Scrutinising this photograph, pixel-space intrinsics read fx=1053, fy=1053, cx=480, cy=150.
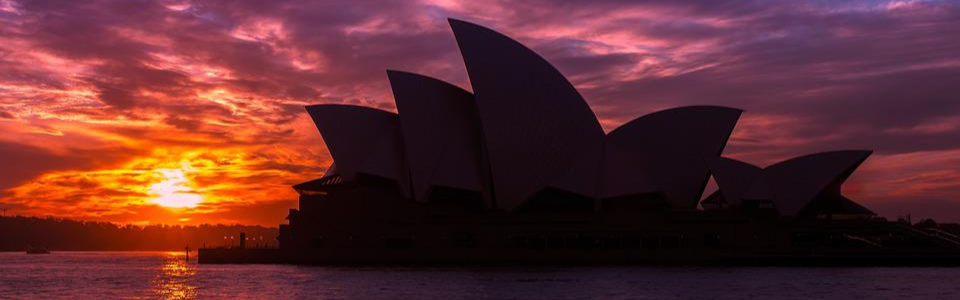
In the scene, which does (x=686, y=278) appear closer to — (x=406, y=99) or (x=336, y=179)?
(x=406, y=99)

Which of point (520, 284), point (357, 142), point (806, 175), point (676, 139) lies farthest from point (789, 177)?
point (357, 142)

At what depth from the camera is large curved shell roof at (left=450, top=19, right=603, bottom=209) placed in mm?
74500

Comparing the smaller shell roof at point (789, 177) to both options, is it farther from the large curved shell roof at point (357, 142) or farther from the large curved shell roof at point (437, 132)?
the large curved shell roof at point (357, 142)

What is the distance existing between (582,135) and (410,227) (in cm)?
1611

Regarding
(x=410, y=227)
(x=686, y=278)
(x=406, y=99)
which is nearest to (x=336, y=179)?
(x=410, y=227)

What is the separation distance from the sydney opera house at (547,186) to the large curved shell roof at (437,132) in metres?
0.10

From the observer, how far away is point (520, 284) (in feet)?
181

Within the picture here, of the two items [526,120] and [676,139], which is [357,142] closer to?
[526,120]

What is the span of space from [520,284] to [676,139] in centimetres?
2977

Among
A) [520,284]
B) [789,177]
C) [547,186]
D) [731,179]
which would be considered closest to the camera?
[520,284]

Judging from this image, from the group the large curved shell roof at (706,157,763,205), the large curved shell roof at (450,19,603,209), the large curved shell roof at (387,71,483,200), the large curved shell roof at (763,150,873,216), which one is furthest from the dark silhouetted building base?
the large curved shell roof at (387,71,483,200)

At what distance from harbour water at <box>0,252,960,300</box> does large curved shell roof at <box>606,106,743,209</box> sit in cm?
1098

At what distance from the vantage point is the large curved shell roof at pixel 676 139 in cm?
8081

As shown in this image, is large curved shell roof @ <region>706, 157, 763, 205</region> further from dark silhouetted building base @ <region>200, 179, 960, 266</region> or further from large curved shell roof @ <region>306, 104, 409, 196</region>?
large curved shell roof @ <region>306, 104, 409, 196</region>
